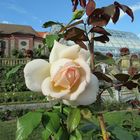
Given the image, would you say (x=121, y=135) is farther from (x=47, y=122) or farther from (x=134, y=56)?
(x=134, y=56)

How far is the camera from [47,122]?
91 cm

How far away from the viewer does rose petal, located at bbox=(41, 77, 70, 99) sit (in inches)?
30.3

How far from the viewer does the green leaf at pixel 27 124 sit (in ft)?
2.86

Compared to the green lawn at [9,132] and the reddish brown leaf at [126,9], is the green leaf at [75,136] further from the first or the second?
the green lawn at [9,132]

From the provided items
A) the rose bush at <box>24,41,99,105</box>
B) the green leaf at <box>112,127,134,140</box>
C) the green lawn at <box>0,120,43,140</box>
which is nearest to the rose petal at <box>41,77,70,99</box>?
the rose bush at <box>24,41,99,105</box>

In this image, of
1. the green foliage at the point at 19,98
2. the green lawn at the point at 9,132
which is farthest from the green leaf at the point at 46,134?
the green foliage at the point at 19,98

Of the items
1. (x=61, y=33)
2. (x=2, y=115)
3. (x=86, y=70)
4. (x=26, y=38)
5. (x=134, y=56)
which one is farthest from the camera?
(x=26, y=38)

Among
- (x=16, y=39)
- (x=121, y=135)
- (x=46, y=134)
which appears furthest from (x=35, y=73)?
(x=16, y=39)

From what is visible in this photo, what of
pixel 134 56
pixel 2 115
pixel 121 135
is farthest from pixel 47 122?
pixel 2 115

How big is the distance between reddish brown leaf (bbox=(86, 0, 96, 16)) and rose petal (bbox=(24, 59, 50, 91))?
202 millimetres

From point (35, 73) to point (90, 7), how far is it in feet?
0.82

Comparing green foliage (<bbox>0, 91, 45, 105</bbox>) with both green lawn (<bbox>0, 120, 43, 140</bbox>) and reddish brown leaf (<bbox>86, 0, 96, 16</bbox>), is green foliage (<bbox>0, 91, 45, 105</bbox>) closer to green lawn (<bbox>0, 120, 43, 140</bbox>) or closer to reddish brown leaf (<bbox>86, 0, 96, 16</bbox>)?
green lawn (<bbox>0, 120, 43, 140</bbox>)

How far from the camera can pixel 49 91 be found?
0.79 m

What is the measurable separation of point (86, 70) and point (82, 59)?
1.5 inches
